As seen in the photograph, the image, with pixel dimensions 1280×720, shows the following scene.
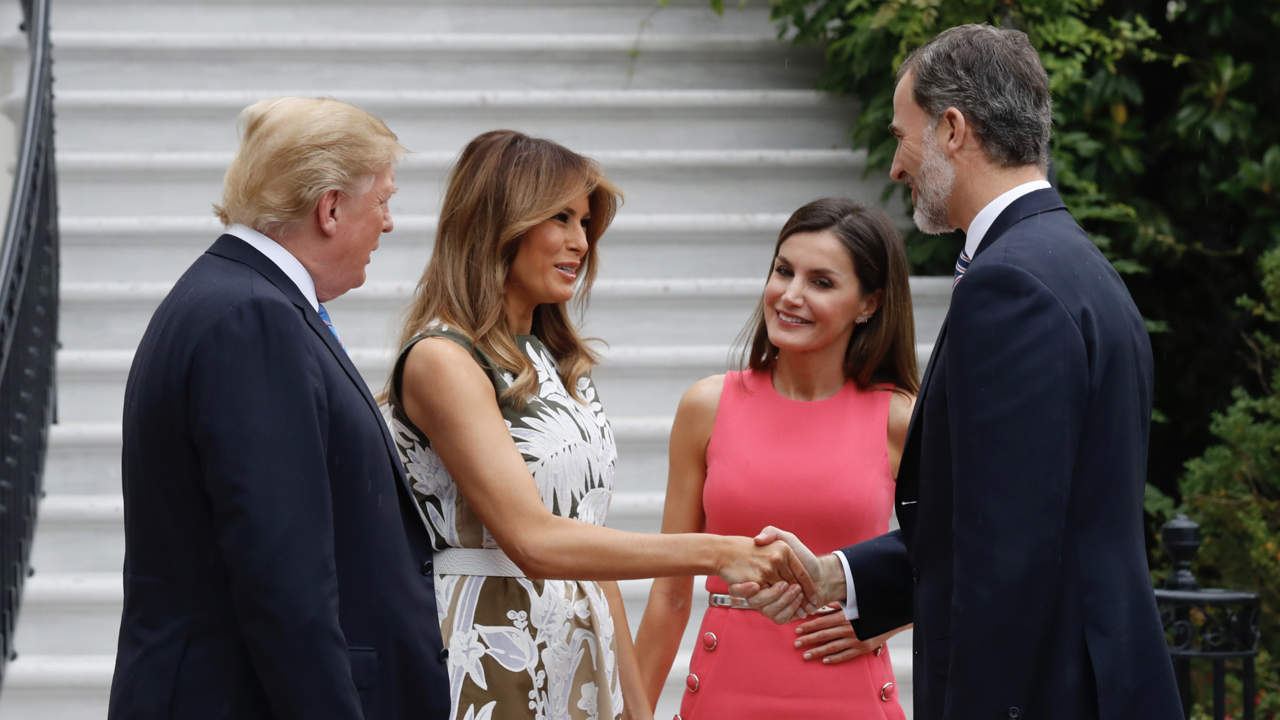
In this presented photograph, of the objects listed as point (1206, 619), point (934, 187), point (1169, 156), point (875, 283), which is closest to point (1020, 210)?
point (934, 187)

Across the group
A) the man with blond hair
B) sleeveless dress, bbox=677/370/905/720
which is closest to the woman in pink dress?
sleeveless dress, bbox=677/370/905/720

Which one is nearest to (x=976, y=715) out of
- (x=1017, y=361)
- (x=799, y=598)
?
(x=1017, y=361)

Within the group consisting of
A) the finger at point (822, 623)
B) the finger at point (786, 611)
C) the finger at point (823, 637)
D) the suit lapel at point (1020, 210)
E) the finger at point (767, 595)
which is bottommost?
the finger at point (823, 637)

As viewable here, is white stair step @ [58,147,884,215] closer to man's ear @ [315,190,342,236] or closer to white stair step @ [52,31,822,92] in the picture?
white stair step @ [52,31,822,92]

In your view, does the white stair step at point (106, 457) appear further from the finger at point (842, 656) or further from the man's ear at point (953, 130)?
the man's ear at point (953, 130)

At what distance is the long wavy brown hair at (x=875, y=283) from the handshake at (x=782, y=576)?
431 mm

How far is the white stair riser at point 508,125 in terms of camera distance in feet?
17.1

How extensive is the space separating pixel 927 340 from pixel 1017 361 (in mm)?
2848

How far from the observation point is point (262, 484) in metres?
1.68

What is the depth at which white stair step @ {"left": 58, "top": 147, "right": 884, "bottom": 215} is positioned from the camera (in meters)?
4.99

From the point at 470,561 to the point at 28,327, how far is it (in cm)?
245

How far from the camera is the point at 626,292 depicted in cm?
466

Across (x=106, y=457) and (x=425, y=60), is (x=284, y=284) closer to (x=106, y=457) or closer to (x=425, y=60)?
(x=106, y=457)

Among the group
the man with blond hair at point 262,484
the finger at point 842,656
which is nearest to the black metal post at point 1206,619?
the finger at point 842,656
